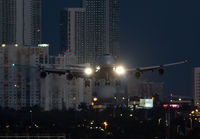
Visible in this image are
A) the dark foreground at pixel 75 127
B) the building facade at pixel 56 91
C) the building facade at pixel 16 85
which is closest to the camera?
the dark foreground at pixel 75 127

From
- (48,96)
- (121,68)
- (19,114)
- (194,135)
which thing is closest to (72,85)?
(19,114)

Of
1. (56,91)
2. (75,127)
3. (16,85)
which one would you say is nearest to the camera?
(75,127)

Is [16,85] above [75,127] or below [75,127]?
above

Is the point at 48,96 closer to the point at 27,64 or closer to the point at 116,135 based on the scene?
the point at 27,64

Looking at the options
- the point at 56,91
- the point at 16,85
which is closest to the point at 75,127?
the point at 56,91

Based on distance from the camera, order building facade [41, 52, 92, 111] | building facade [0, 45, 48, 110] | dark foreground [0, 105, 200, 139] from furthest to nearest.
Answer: building facade [0, 45, 48, 110], building facade [41, 52, 92, 111], dark foreground [0, 105, 200, 139]

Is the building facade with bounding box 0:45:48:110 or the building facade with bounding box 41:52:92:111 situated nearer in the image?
the building facade with bounding box 41:52:92:111

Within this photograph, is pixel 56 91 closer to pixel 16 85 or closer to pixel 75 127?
pixel 75 127

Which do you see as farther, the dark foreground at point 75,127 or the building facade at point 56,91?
the building facade at point 56,91

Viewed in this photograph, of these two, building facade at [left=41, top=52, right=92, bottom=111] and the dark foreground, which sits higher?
building facade at [left=41, top=52, right=92, bottom=111]

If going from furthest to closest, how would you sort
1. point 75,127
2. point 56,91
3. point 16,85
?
point 16,85 → point 56,91 → point 75,127

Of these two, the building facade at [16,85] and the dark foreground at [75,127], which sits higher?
the building facade at [16,85]

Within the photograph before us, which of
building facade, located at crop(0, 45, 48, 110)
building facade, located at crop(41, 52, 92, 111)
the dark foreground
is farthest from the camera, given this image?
building facade, located at crop(0, 45, 48, 110)

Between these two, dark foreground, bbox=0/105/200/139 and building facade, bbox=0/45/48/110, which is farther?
building facade, bbox=0/45/48/110
